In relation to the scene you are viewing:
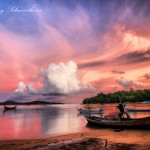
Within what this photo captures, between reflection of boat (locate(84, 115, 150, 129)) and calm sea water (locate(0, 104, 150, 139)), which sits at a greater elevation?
reflection of boat (locate(84, 115, 150, 129))

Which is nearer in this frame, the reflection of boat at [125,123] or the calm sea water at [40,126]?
the reflection of boat at [125,123]

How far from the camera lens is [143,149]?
15031 mm

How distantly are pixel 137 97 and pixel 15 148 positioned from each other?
17008cm

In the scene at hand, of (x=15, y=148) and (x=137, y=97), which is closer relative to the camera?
(x=15, y=148)

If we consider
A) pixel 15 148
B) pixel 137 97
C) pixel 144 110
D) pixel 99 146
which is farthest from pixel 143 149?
pixel 137 97

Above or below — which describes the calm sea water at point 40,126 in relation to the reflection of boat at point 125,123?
below

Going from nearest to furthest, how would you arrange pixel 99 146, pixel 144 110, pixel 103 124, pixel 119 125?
pixel 99 146 < pixel 119 125 < pixel 103 124 < pixel 144 110

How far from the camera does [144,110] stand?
6438 centimetres

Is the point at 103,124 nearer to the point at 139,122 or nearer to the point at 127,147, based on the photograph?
the point at 139,122

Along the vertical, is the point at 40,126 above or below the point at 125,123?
below

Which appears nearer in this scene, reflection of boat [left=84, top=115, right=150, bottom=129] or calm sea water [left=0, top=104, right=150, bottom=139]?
reflection of boat [left=84, top=115, right=150, bottom=129]

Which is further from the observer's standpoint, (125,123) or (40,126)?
(40,126)

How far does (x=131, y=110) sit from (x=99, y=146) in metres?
54.8

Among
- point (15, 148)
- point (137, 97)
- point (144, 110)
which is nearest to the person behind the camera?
point (15, 148)
